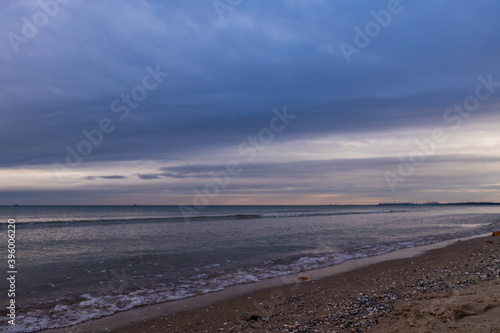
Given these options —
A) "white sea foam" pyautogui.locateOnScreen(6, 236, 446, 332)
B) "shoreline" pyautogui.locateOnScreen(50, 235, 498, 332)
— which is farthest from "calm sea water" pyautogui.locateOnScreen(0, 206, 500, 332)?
"shoreline" pyautogui.locateOnScreen(50, 235, 498, 332)

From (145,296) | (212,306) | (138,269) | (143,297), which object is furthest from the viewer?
(138,269)

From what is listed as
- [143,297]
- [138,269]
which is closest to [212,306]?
[143,297]

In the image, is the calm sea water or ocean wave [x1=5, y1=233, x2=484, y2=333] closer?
ocean wave [x1=5, y1=233, x2=484, y2=333]

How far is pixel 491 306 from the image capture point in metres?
6.01

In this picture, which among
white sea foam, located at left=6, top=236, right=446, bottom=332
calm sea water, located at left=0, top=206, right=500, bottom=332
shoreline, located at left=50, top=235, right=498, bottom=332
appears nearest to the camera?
shoreline, located at left=50, top=235, right=498, bottom=332

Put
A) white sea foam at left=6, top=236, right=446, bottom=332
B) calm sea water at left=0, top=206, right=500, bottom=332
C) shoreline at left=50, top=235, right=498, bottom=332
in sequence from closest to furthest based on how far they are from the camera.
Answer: shoreline at left=50, top=235, right=498, bottom=332 < white sea foam at left=6, top=236, right=446, bottom=332 < calm sea water at left=0, top=206, right=500, bottom=332

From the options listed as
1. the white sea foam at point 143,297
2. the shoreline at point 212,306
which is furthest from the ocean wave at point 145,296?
the shoreline at point 212,306

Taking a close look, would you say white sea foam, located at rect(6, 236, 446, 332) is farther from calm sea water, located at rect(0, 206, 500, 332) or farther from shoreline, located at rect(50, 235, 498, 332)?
shoreline, located at rect(50, 235, 498, 332)

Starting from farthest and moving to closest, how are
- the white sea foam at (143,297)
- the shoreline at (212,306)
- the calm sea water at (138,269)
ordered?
the calm sea water at (138,269)
the white sea foam at (143,297)
the shoreline at (212,306)

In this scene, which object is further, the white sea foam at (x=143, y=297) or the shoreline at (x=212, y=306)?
the white sea foam at (x=143, y=297)

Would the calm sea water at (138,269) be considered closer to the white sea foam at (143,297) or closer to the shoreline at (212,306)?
the white sea foam at (143,297)

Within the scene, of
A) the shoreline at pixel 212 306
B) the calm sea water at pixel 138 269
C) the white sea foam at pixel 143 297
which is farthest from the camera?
the calm sea water at pixel 138 269

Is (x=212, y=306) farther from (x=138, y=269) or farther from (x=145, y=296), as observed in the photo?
(x=138, y=269)

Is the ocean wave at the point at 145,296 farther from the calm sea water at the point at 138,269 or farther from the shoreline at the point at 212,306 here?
the shoreline at the point at 212,306
